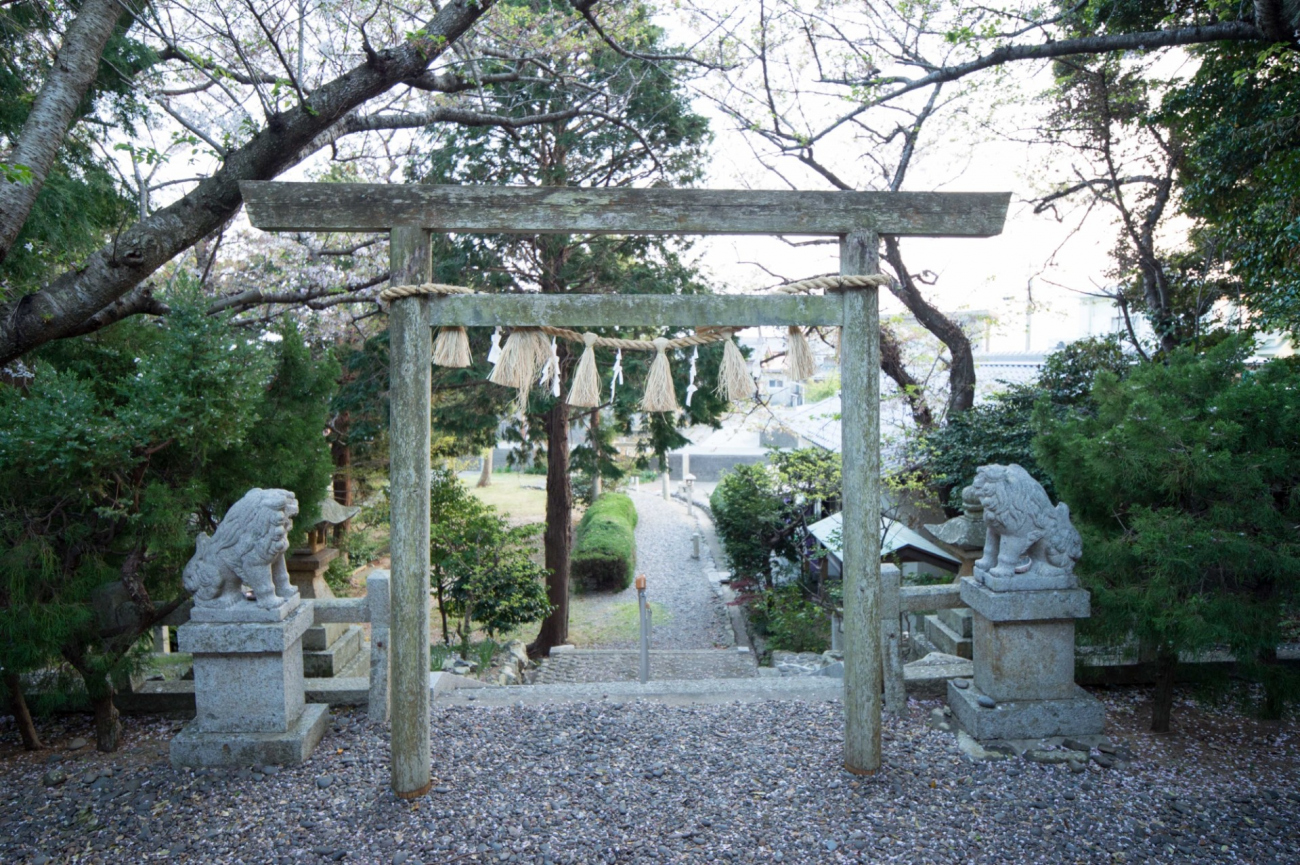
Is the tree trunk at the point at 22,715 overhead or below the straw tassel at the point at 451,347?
below

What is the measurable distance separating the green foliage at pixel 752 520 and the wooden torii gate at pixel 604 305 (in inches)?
310

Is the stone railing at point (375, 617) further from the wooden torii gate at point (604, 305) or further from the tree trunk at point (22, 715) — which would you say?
the tree trunk at point (22, 715)

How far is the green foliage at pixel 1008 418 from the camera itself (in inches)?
299

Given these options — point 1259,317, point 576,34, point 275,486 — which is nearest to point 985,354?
point 1259,317

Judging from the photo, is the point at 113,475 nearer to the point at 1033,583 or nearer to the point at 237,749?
the point at 237,749

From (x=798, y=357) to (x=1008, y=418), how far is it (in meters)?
5.35

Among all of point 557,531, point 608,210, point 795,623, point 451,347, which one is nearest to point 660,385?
point 608,210

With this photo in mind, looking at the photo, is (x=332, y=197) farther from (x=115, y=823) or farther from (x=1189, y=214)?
(x=1189, y=214)

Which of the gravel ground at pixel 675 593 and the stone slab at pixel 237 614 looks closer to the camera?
the stone slab at pixel 237 614

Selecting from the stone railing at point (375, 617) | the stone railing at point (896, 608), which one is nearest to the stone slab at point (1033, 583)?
the stone railing at point (896, 608)

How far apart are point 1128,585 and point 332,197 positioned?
13.4ft

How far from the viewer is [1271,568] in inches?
129

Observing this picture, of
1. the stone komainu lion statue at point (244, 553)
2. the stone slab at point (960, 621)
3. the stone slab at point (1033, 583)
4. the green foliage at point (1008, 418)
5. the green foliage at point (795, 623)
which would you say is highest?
the green foliage at point (1008, 418)

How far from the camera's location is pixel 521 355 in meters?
3.34
